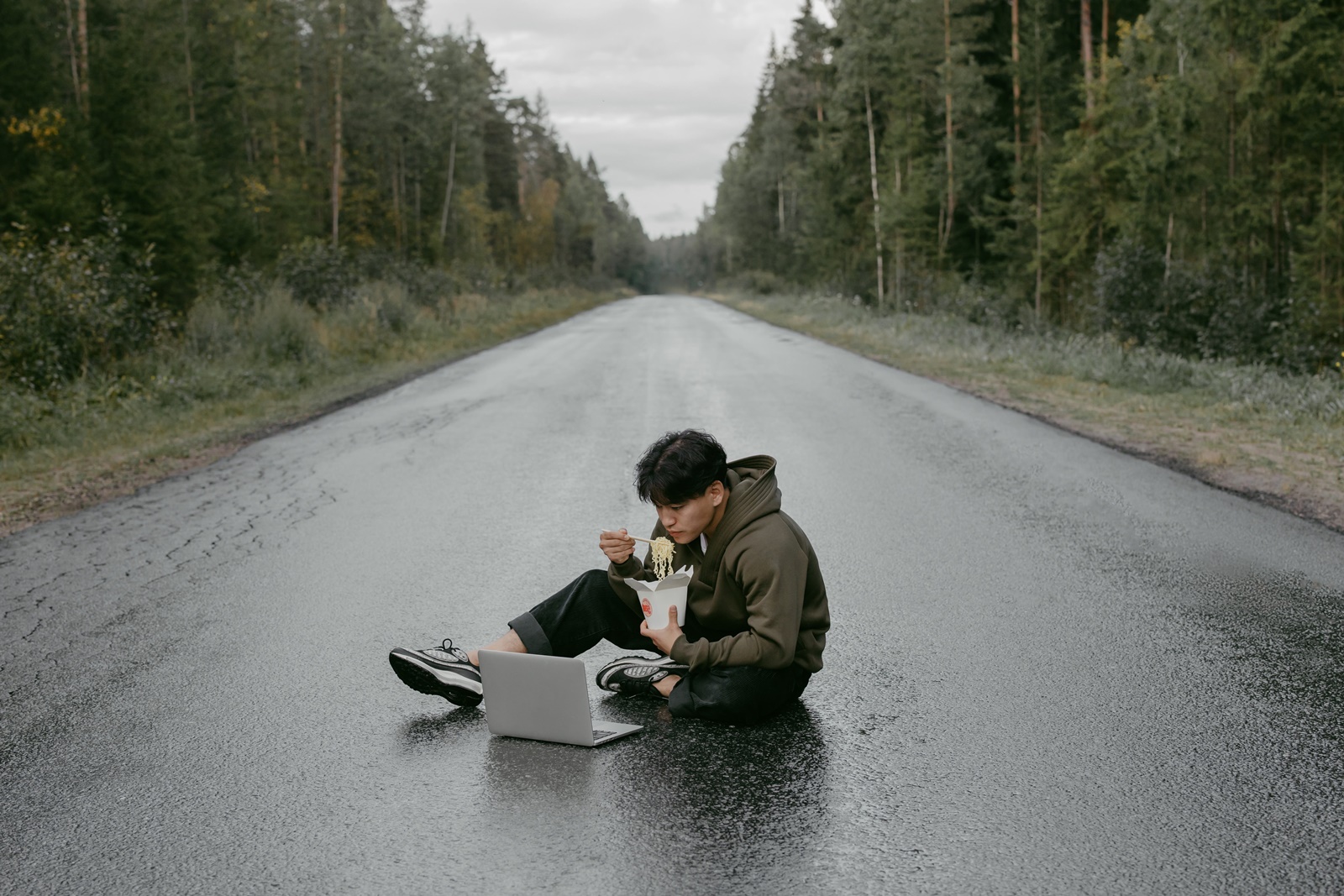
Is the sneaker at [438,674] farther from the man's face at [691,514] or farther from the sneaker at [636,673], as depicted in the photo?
the man's face at [691,514]

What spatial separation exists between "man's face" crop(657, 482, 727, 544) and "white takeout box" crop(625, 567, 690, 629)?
Result: 156 millimetres

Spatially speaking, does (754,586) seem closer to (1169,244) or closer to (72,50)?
(1169,244)

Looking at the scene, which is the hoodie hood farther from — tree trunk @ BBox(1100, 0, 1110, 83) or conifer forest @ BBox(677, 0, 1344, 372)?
tree trunk @ BBox(1100, 0, 1110, 83)

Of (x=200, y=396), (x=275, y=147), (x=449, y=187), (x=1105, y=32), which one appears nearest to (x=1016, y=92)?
(x=1105, y=32)

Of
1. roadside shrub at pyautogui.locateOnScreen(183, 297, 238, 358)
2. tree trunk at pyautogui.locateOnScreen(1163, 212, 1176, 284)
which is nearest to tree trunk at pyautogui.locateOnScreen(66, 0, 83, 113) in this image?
roadside shrub at pyautogui.locateOnScreen(183, 297, 238, 358)

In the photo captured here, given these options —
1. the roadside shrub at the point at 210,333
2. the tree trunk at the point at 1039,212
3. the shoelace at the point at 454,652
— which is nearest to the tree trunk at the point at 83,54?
the roadside shrub at the point at 210,333

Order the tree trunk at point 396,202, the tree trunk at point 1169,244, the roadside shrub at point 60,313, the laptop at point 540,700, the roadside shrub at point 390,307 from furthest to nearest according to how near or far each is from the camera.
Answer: the tree trunk at point 396,202 → the roadside shrub at point 390,307 → the tree trunk at point 1169,244 → the roadside shrub at point 60,313 → the laptop at point 540,700

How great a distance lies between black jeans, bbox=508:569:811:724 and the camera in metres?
4.18

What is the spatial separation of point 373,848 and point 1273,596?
4.85m

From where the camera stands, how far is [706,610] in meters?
4.34

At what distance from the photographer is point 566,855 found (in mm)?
3211

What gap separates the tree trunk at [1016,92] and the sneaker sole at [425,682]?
104ft

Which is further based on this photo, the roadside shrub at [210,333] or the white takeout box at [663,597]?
the roadside shrub at [210,333]

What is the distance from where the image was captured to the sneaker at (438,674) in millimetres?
4426
